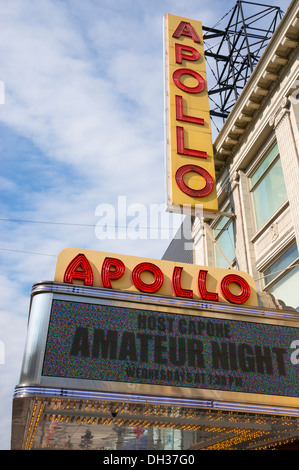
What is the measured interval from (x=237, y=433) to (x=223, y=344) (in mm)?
2322

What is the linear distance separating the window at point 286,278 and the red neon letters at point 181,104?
142 inches

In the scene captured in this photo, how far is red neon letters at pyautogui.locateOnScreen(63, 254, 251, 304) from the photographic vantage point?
356 inches

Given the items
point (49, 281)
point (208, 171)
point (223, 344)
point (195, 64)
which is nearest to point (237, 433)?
point (223, 344)

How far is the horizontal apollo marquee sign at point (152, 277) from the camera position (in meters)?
9.06

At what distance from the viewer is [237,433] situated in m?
9.75

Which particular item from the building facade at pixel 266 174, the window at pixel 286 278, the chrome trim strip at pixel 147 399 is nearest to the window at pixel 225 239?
the building facade at pixel 266 174

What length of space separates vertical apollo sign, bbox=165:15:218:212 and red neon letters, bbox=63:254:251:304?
5510 mm

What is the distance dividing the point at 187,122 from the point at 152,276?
9.08 metres

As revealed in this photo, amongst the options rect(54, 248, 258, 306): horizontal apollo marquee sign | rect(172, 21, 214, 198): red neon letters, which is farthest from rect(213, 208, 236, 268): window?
rect(54, 248, 258, 306): horizontal apollo marquee sign

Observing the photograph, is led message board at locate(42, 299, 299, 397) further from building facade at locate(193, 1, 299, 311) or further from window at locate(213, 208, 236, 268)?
window at locate(213, 208, 236, 268)

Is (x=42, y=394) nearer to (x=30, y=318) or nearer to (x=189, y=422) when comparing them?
(x=30, y=318)

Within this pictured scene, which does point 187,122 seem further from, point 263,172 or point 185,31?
point 185,31

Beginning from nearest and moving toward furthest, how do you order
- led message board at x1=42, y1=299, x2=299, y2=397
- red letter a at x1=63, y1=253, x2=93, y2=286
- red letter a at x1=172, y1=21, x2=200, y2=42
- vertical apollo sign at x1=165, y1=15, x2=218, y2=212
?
led message board at x1=42, y1=299, x2=299, y2=397
red letter a at x1=63, y1=253, x2=93, y2=286
vertical apollo sign at x1=165, y1=15, x2=218, y2=212
red letter a at x1=172, y1=21, x2=200, y2=42

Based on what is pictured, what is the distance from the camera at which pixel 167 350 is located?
859cm
